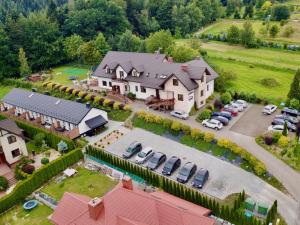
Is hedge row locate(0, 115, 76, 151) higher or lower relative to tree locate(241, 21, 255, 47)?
lower

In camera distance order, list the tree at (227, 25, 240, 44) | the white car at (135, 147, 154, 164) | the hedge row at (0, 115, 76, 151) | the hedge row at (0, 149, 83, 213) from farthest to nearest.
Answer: the tree at (227, 25, 240, 44), the hedge row at (0, 115, 76, 151), the white car at (135, 147, 154, 164), the hedge row at (0, 149, 83, 213)

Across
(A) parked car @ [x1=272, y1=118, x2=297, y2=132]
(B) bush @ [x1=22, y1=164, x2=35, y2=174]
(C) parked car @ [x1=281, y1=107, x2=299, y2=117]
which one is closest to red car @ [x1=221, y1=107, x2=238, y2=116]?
(A) parked car @ [x1=272, y1=118, x2=297, y2=132]

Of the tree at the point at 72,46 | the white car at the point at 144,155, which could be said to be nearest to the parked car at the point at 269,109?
the white car at the point at 144,155

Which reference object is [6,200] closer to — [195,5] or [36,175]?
[36,175]

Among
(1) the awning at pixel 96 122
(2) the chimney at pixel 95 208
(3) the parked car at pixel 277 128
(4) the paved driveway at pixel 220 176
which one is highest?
(2) the chimney at pixel 95 208

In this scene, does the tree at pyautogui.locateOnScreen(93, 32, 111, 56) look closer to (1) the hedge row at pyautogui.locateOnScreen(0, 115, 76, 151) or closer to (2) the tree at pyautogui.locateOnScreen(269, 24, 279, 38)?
(1) the hedge row at pyautogui.locateOnScreen(0, 115, 76, 151)

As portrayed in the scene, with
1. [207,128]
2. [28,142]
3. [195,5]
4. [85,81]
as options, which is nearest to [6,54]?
[85,81]

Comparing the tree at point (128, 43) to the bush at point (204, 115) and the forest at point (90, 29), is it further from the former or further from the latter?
the bush at point (204, 115)
